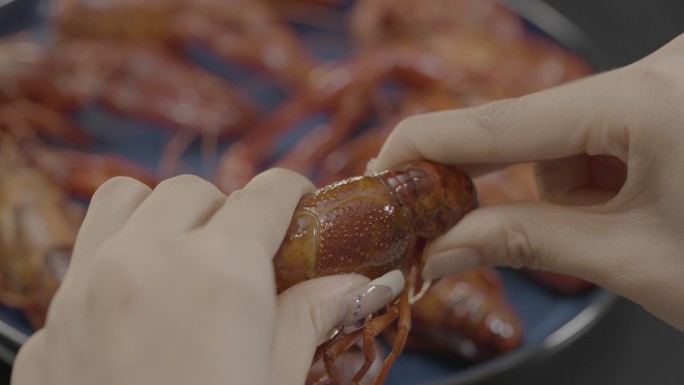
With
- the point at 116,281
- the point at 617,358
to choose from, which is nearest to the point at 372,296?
the point at 116,281

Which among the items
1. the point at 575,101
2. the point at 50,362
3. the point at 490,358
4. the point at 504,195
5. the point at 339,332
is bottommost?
the point at 490,358

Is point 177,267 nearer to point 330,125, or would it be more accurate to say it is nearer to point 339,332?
point 339,332

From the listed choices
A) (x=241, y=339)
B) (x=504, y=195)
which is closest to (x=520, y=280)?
(x=504, y=195)

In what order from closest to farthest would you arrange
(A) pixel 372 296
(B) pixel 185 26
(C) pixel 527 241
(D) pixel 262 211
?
1. (D) pixel 262 211
2. (A) pixel 372 296
3. (C) pixel 527 241
4. (B) pixel 185 26

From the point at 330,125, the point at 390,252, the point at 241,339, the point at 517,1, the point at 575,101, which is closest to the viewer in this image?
the point at 241,339

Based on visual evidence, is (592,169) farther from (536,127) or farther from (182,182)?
→ (182,182)


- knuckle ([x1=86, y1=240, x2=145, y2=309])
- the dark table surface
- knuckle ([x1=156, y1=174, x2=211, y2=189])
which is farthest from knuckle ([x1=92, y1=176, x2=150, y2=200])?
the dark table surface
